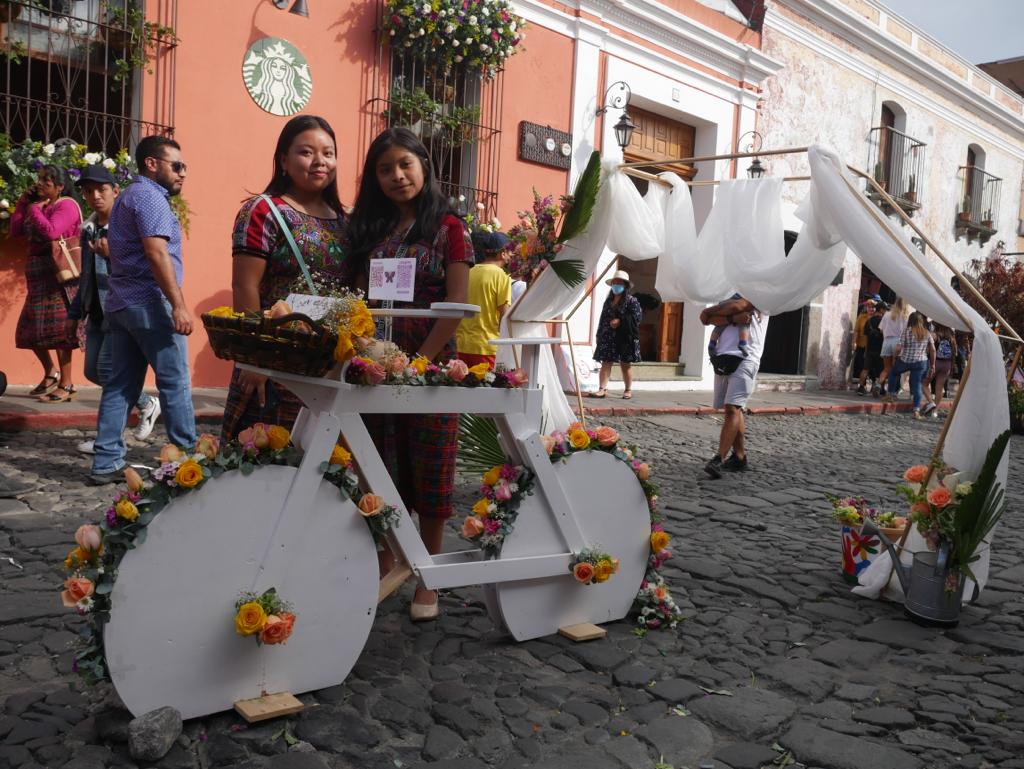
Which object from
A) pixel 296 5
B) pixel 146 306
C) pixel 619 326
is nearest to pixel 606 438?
pixel 146 306

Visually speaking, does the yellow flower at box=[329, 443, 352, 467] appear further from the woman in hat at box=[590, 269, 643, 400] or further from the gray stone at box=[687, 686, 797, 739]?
the woman in hat at box=[590, 269, 643, 400]

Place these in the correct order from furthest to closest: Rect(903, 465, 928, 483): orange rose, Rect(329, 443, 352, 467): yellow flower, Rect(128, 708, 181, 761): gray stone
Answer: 1. Rect(903, 465, 928, 483): orange rose
2. Rect(329, 443, 352, 467): yellow flower
3. Rect(128, 708, 181, 761): gray stone

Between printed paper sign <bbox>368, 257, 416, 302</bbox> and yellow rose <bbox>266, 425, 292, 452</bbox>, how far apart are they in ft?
1.69

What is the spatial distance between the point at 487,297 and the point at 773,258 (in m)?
2.00

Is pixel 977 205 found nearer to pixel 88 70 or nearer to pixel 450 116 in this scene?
pixel 450 116

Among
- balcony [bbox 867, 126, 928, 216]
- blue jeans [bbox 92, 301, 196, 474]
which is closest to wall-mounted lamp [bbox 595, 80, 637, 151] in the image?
balcony [bbox 867, 126, 928, 216]

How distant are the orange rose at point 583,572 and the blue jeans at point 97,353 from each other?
3.36 m

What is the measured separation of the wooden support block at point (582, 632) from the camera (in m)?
3.18

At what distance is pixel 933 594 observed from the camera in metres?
3.65

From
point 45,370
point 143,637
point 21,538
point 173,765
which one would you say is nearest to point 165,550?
point 143,637

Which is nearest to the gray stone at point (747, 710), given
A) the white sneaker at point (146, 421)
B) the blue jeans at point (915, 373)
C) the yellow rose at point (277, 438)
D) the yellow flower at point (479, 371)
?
the yellow flower at point (479, 371)

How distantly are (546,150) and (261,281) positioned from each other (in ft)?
28.8

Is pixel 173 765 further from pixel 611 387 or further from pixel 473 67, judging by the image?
pixel 611 387

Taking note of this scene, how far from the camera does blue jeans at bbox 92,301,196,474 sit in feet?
15.5
